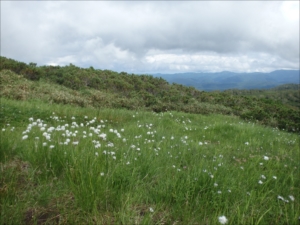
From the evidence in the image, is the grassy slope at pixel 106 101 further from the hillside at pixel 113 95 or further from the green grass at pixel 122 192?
the green grass at pixel 122 192

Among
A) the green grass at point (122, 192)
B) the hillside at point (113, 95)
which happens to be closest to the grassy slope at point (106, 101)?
the hillside at point (113, 95)

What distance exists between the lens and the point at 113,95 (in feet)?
65.2

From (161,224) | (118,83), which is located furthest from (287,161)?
(118,83)

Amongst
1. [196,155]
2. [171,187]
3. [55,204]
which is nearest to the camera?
[55,204]

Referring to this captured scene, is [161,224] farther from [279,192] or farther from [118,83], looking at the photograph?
[118,83]

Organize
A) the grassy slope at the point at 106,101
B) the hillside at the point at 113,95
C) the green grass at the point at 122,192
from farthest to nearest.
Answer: the hillside at the point at 113,95
the grassy slope at the point at 106,101
the green grass at the point at 122,192

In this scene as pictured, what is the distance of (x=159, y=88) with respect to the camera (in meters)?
30.3

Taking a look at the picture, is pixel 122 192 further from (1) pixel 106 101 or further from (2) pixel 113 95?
(2) pixel 113 95

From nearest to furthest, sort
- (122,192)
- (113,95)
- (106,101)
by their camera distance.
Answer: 1. (122,192)
2. (106,101)
3. (113,95)

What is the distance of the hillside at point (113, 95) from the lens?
14.6 m

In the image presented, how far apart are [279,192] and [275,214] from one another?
3.37ft

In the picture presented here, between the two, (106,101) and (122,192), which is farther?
(106,101)

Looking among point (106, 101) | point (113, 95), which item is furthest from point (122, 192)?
point (113, 95)

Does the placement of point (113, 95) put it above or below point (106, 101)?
above
